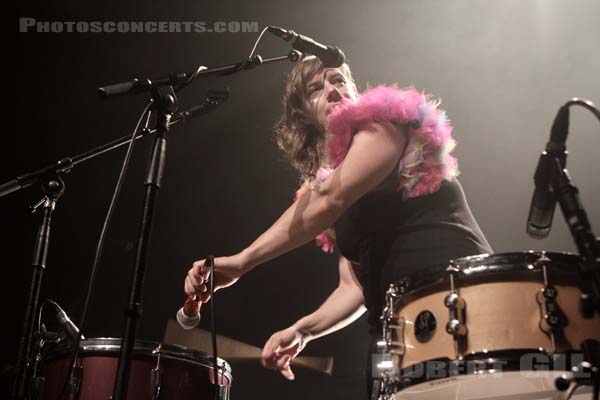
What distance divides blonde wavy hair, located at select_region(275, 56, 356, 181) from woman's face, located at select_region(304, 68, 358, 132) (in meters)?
0.02

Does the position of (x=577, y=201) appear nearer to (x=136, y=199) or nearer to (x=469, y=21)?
(x=469, y=21)

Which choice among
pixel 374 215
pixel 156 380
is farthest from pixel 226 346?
pixel 374 215

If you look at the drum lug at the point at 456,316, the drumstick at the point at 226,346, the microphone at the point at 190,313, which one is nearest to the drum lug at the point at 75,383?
the microphone at the point at 190,313

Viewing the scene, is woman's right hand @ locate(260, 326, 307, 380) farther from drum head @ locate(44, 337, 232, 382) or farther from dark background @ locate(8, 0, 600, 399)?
dark background @ locate(8, 0, 600, 399)

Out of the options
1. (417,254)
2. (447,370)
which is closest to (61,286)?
(417,254)

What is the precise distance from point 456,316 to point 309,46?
0.95m

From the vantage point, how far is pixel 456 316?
1.44 meters

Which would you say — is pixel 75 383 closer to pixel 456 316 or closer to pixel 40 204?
pixel 40 204

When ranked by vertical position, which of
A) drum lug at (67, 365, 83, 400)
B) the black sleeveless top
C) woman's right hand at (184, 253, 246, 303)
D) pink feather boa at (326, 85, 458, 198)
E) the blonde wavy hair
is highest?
the blonde wavy hair

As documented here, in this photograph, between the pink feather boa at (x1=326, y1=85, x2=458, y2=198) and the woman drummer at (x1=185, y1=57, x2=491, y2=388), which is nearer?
the woman drummer at (x1=185, y1=57, x2=491, y2=388)

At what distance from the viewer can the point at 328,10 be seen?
9.93 feet

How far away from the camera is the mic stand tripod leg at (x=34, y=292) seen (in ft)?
5.81

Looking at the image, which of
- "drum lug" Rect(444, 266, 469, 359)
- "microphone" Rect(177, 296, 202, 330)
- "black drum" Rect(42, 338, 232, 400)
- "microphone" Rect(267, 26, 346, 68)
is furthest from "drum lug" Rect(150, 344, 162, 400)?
"microphone" Rect(267, 26, 346, 68)

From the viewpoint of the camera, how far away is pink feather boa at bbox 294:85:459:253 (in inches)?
83.3
